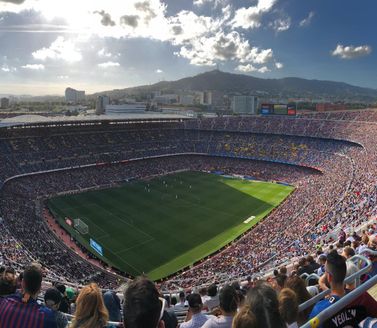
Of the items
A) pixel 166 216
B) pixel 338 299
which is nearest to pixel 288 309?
pixel 338 299

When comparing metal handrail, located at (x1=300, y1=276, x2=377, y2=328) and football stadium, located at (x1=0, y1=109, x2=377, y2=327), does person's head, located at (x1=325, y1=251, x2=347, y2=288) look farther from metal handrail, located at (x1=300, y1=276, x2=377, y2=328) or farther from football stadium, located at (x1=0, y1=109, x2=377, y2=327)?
metal handrail, located at (x1=300, y1=276, x2=377, y2=328)

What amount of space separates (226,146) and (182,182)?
19.1m

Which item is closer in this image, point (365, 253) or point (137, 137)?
point (365, 253)

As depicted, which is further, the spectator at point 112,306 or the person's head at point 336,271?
the spectator at point 112,306

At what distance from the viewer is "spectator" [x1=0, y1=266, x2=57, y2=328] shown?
3.82m

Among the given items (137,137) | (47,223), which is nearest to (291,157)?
(137,137)

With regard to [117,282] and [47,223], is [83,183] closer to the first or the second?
[47,223]

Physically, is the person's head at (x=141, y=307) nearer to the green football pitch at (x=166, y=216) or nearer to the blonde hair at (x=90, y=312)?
the blonde hair at (x=90, y=312)

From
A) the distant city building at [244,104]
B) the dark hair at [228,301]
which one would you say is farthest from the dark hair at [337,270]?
the distant city building at [244,104]

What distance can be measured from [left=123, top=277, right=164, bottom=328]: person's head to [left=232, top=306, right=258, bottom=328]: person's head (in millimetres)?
679

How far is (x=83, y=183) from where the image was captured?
5125cm

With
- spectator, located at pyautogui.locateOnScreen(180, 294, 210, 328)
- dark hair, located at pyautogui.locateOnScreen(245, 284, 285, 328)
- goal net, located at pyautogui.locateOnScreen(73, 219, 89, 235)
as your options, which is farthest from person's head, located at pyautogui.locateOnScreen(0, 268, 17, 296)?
goal net, located at pyautogui.locateOnScreen(73, 219, 89, 235)

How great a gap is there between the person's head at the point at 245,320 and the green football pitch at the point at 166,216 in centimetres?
2582

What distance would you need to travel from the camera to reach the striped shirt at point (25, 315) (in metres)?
3.81
